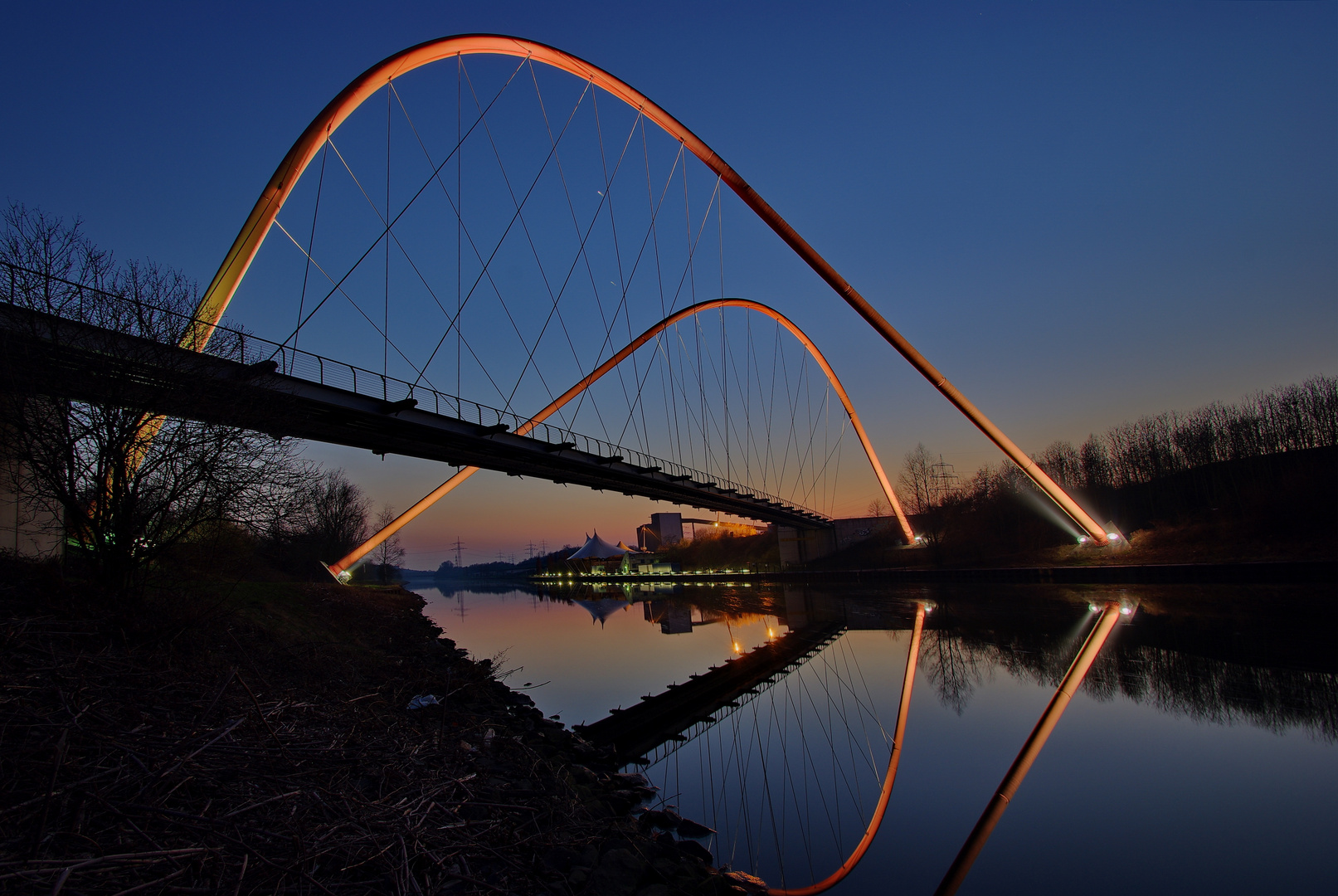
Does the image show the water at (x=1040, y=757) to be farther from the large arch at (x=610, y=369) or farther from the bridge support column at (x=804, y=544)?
the bridge support column at (x=804, y=544)

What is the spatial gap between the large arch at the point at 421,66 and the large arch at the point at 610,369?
1331cm

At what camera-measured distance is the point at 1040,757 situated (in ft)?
34.6

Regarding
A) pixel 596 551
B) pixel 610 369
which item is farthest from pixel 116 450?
pixel 596 551

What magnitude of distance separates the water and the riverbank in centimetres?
223

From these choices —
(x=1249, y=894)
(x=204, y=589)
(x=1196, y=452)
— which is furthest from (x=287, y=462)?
(x=1196, y=452)

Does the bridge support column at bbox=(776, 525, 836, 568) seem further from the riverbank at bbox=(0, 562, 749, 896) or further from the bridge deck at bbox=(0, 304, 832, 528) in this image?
the riverbank at bbox=(0, 562, 749, 896)

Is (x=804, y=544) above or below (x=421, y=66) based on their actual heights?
below

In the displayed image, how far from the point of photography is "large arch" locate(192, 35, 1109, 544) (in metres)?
20.3

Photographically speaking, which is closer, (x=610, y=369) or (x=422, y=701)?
(x=422, y=701)

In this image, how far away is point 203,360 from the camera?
33.1 feet

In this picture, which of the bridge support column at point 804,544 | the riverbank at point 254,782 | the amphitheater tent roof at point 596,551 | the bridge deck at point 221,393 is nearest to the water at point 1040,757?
the riverbank at point 254,782

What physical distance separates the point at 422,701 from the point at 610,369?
138ft

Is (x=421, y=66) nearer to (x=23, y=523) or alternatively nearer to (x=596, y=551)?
(x=23, y=523)

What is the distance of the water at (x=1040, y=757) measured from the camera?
7.20m
